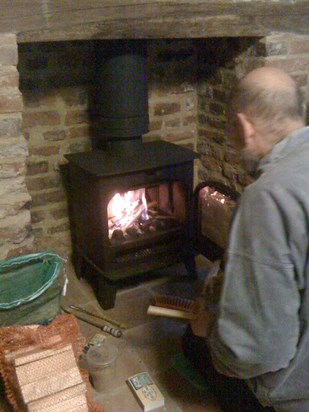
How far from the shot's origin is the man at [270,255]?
1109 millimetres

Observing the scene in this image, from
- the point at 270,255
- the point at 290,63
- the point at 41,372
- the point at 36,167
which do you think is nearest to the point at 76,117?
the point at 36,167

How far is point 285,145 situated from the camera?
1.19 m

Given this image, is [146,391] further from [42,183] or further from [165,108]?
[165,108]

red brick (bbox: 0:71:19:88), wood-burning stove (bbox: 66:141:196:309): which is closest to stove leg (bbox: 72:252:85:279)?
wood-burning stove (bbox: 66:141:196:309)

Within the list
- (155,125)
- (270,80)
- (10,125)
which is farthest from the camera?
(155,125)

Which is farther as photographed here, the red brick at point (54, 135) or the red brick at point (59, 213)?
the red brick at point (59, 213)

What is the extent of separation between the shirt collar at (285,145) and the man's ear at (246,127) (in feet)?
0.26

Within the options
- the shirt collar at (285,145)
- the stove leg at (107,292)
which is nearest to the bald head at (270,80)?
the shirt collar at (285,145)

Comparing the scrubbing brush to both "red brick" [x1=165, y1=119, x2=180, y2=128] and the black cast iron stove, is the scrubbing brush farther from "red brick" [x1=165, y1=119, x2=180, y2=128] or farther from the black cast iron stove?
"red brick" [x1=165, y1=119, x2=180, y2=128]

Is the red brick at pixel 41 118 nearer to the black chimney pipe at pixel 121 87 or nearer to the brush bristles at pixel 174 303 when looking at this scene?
the black chimney pipe at pixel 121 87

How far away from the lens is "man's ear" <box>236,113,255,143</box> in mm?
1252

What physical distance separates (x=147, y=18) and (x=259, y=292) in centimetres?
125

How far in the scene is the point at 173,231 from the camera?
2.38 metres

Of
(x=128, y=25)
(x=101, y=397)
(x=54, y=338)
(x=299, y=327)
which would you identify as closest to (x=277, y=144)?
(x=299, y=327)
